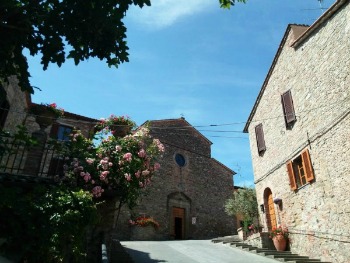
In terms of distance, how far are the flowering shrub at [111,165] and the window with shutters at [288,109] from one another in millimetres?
6236

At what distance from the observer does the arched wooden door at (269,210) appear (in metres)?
12.6

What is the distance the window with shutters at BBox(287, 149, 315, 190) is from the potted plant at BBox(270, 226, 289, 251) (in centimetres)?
168

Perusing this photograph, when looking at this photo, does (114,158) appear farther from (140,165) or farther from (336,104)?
(336,104)

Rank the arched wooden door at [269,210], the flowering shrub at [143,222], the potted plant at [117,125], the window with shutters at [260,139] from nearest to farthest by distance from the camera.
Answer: the potted plant at [117,125], the arched wooden door at [269,210], the window with shutters at [260,139], the flowering shrub at [143,222]

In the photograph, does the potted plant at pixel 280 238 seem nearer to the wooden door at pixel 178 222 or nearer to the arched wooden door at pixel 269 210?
the arched wooden door at pixel 269 210

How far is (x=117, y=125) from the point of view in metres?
7.95

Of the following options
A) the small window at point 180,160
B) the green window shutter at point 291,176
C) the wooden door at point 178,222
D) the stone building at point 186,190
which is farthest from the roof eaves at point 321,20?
the wooden door at point 178,222

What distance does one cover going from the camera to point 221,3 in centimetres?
438

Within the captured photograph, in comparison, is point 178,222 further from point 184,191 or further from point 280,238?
point 280,238

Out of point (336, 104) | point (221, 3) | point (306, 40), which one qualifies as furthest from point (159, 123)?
point (221, 3)

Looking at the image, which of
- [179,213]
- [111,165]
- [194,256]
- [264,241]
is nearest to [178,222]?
[179,213]

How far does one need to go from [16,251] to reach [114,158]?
324cm

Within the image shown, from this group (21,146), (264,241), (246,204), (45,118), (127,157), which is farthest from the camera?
(246,204)

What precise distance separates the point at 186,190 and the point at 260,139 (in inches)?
332
